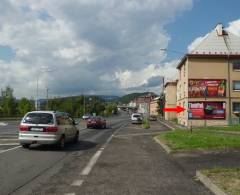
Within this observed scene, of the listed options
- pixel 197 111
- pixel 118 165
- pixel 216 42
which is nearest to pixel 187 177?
pixel 118 165

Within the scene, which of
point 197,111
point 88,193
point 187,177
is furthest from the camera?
point 197,111

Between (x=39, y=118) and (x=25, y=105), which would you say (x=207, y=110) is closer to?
(x=39, y=118)

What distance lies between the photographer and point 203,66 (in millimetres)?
54781

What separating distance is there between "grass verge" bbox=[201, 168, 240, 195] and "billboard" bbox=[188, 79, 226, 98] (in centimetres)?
4350

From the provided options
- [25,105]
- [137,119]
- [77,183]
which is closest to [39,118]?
[77,183]

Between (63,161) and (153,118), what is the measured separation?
76507 mm

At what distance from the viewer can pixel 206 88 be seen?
54.2 m

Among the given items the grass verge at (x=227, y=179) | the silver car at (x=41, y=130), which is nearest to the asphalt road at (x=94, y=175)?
the grass verge at (x=227, y=179)

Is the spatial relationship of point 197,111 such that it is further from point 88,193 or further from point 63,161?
point 88,193

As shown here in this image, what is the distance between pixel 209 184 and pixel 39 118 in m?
11.3

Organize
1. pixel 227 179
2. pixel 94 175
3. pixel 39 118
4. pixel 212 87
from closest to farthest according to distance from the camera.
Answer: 1. pixel 227 179
2. pixel 94 175
3. pixel 39 118
4. pixel 212 87

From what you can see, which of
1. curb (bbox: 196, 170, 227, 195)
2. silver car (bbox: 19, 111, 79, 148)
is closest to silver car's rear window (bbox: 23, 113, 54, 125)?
silver car (bbox: 19, 111, 79, 148)

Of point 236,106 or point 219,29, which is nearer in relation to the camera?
point 236,106

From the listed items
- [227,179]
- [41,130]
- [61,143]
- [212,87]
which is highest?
[212,87]
